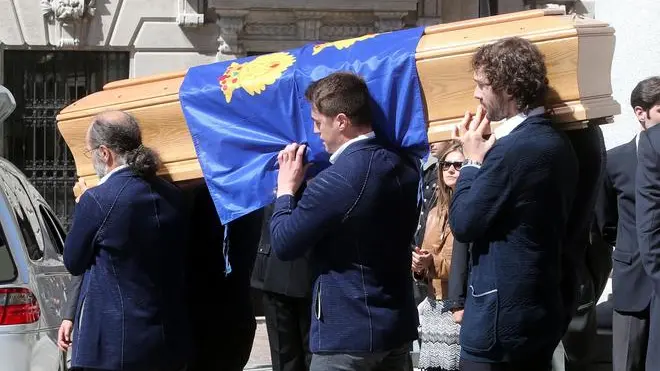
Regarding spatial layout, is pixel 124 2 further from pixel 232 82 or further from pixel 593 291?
pixel 232 82

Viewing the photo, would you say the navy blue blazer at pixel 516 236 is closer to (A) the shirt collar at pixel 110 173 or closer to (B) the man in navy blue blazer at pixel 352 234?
(B) the man in navy blue blazer at pixel 352 234

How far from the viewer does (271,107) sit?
5180 millimetres

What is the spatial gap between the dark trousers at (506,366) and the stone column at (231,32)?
10.0 meters

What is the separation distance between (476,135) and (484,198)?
305 millimetres

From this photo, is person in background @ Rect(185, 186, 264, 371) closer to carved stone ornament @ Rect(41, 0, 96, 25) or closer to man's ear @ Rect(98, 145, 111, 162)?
man's ear @ Rect(98, 145, 111, 162)

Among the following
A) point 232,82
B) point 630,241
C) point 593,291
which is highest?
point 232,82

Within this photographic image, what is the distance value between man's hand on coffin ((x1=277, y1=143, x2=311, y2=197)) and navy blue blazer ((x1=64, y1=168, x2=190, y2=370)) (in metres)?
0.60

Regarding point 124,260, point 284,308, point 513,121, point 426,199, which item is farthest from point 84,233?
point 426,199

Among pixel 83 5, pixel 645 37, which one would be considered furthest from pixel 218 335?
pixel 83 5

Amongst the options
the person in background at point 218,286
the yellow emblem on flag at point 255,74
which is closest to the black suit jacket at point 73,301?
the person in background at point 218,286

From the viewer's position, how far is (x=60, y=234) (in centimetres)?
796

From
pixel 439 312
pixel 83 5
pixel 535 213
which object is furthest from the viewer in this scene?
pixel 83 5

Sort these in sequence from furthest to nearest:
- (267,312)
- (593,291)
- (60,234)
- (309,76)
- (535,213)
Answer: (60,234) → (593,291) → (267,312) → (309,76) → (535,213)

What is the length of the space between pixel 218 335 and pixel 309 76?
1.58 meters
